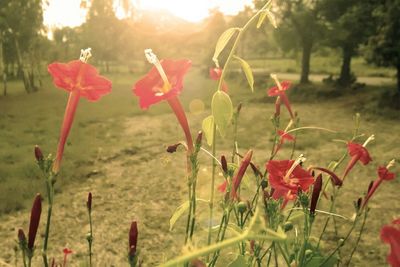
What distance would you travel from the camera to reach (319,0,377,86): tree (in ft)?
50.9

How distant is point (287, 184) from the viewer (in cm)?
128

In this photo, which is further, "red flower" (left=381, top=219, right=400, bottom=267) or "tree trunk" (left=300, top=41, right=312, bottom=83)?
"tree trunk" (left=300, top=41, right=312, bottom=83)

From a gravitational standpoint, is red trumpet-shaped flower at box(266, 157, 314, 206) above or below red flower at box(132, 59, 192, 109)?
below

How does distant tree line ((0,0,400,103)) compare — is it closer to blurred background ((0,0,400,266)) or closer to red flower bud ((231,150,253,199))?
blurred background ((0,0,400,266))

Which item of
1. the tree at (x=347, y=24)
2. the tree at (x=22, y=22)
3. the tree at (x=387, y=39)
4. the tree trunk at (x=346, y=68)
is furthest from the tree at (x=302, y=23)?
the tree at (x=22, y=22)

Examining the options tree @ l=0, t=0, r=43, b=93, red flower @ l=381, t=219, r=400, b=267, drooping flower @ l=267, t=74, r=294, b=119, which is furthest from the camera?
tree @ l=0, t=0, r=43, b=93

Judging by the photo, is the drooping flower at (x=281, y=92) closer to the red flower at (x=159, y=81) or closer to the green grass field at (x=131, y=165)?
the green grass field at (x=131, y=165)

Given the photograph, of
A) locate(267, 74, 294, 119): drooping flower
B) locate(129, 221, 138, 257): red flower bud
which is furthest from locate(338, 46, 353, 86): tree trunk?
locate(129, 221, 138, 257): red flower bud

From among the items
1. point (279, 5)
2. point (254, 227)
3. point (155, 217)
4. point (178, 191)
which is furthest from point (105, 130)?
point (279, 5)

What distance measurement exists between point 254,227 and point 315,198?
31.6 inches

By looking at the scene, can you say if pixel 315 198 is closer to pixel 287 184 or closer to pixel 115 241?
pixel 287 184

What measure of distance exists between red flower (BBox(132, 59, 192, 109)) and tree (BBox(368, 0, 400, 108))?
43.4 feet

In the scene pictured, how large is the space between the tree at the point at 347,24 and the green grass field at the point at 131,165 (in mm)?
2635

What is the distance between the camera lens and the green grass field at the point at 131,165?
4.92 m
